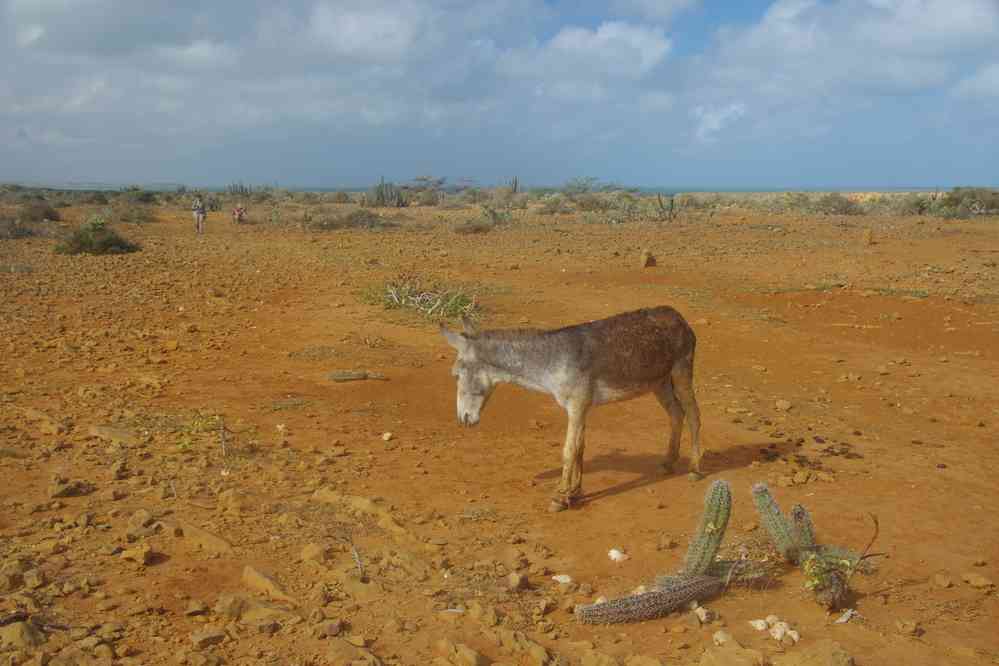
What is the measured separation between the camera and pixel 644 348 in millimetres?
6961

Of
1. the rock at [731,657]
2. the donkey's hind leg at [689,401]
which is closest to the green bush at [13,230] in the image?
the donkey's hind leg at [689,401]

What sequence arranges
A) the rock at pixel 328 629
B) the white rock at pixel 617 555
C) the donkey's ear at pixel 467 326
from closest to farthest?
the rock at pixel 328 629, the white rock at pixel 617 555, the donkey's ear at pixel 467 326

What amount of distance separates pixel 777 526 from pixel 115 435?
5.80 meters

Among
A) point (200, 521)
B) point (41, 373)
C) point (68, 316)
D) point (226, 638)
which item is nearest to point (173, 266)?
point (68, 316)

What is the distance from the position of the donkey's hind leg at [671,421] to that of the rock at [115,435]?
16.1 ft

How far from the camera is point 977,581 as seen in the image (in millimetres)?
5184

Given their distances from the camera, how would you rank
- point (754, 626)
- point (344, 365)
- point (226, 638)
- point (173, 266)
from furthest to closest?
point (173, 266)
point (344, 365)
point (754, 626)
point (226, 638)

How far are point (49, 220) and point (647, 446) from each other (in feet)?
97.0

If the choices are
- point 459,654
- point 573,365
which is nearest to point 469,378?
point 573,365

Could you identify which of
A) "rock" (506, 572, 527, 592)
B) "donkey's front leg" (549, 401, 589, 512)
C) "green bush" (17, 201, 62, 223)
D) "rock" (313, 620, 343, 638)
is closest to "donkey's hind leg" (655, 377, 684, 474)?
"donkey's front leg" (549, 401, 589, 512)

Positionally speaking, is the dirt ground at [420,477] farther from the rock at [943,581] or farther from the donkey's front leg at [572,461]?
the donkey's front leg at [572,461]

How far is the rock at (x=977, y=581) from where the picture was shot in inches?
203

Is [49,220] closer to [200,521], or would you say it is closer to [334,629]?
[200,521]

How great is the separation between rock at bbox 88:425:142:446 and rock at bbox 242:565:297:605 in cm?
288
